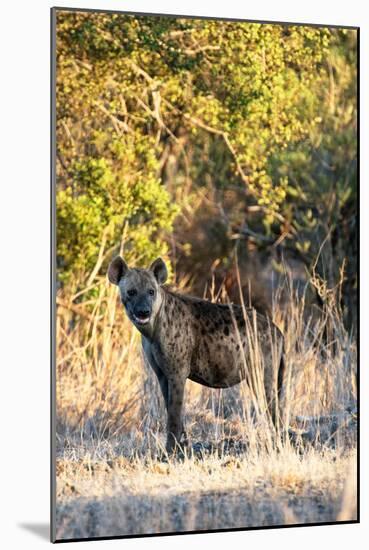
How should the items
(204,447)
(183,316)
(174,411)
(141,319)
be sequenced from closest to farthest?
1. (141,319)
2. (174,411)
3. (183,316)
4. (204,447)

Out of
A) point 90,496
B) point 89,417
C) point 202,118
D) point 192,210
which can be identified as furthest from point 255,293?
point 90,496

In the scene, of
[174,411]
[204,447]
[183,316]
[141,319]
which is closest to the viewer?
[141,319]

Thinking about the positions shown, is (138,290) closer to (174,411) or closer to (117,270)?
(117,270)

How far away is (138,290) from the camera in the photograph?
8.00 meters

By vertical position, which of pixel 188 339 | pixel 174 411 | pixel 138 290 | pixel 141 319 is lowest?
pixel 174 411

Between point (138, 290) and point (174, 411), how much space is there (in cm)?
73

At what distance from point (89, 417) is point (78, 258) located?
1.24 metres

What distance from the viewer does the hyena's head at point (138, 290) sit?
7969mm

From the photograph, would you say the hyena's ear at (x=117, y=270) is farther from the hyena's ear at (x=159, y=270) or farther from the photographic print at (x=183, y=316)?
the hyena's ear at (x=159, y=270)

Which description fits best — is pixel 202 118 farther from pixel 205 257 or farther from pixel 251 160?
pixel 205 257

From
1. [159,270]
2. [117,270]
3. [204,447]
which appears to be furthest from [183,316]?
[204,447]

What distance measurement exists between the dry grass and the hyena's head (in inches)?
27.3

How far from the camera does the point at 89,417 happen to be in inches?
339

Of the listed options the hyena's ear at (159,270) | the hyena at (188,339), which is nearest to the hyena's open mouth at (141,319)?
the hyena at (188,339)
